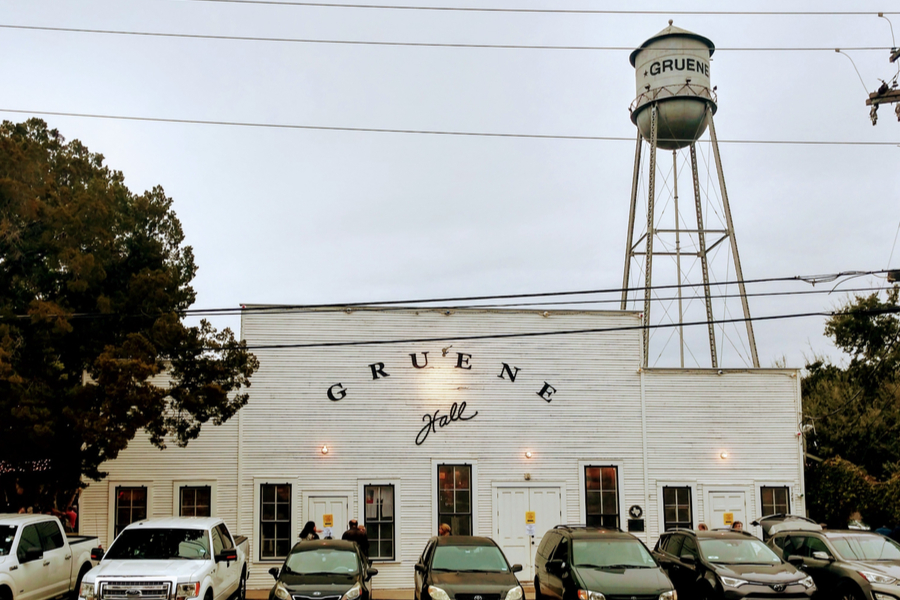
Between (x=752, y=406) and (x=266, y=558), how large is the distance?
13148 mm

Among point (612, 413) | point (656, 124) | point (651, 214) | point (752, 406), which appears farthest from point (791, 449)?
point (656, 124)

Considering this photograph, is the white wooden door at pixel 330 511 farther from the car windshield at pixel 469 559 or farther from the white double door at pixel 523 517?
the car windshield at pixel 469 559

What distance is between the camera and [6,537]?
14312 mm

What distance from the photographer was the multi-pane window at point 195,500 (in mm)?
22141

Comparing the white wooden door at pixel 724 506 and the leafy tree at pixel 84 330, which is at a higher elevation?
the leafy tree at pixel 84 330

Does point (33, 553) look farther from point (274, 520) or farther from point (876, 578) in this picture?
point (876, 578)

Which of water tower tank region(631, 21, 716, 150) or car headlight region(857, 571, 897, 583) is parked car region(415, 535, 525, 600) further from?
water tower tank region(631, 21, 716, 150)

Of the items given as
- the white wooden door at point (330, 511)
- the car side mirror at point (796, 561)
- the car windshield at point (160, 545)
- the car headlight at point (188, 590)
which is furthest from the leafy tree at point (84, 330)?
the car side mirror at point (796, 561)

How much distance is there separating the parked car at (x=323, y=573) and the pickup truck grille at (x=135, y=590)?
1903mm

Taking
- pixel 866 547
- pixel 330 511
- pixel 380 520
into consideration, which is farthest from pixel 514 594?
pixel 330 511

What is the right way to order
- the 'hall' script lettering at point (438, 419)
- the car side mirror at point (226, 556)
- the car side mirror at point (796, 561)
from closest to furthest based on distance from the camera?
the car side mirror at point (226, 556), the car side mirror at point (796, 561), the 'hall' script lettering at point (438, 419)

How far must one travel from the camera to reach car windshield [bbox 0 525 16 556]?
14102 millimetres

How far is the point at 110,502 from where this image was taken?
21922mm

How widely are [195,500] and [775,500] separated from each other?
1489 centimetres
